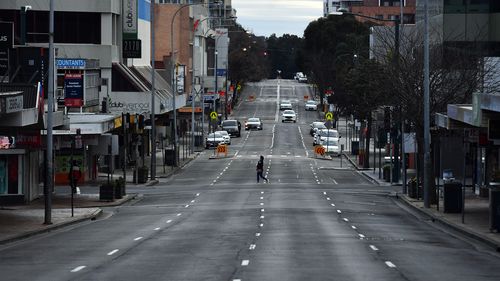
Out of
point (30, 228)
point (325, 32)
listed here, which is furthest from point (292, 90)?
point (30, 228)

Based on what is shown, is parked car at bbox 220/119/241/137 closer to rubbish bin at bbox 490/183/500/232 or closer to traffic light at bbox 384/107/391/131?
traffic light at bbox 384/107/391/131

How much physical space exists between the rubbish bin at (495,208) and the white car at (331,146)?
5768 centimetres

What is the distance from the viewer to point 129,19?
264 feet

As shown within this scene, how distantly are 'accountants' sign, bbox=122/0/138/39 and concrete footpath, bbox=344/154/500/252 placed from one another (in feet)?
105

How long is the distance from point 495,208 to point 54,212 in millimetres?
17165

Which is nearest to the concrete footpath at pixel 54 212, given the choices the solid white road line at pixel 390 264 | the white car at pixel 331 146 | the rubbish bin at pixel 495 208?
the solid white road line at pixel 390 264

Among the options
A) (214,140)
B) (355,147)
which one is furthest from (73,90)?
(214,140)

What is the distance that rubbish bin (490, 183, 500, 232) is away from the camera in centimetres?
3125

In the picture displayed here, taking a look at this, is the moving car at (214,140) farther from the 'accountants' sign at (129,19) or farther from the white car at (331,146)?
the 'accountants' sign at (129,19)

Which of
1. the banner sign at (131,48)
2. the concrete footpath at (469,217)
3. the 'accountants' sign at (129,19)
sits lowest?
the concrete footpath at (469,217)

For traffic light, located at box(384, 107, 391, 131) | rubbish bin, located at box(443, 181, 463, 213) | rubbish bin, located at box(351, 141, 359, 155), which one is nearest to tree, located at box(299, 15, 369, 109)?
rubbish bin, located at box(351, 141, 359, 155)

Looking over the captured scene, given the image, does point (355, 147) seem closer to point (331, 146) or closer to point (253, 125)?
point (331, 146)

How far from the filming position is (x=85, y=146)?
5694 centimetres

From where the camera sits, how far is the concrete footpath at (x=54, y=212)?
109ft
